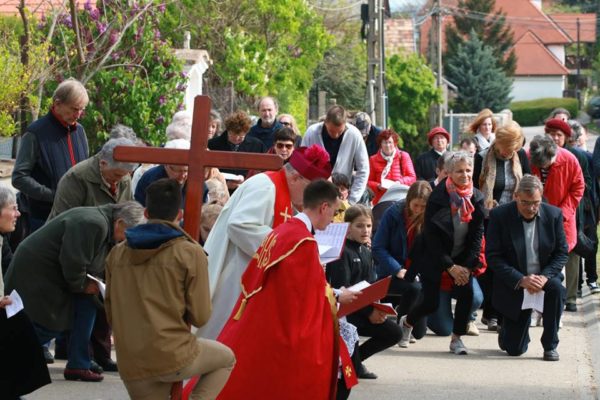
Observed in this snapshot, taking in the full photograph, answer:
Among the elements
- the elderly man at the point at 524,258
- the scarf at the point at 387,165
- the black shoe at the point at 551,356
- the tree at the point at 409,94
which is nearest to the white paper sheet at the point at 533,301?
the elderly man at the point at 524,258

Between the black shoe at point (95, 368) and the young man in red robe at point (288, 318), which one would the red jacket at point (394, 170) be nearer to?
the black shoe at point (95, 368)

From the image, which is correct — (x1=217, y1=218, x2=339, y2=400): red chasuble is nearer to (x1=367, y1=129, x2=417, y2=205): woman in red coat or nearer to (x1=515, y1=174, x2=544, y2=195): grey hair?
(x1=515, y1=174, x2=544, y2=195): grey hair

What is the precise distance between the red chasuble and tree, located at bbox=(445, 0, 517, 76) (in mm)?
85774

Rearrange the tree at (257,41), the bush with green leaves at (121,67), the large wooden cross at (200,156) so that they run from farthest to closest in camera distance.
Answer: the tree at (257,41)
the bush with green leaves at (121,67)
the large wooden cross at (200,156)

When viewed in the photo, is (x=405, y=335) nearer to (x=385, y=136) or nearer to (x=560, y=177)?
(x=560, y=177)

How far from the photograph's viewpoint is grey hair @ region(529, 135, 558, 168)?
13289mm

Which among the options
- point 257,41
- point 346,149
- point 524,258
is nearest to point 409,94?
point 257,41

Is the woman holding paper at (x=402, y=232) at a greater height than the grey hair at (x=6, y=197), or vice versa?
the grey hair at (x=6, y=197)

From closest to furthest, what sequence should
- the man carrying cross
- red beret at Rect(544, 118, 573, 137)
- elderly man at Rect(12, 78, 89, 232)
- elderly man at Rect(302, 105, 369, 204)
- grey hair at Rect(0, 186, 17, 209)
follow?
the man carrying cross → grey hair at Rect(0, 186, 17, 209) → elderly man at Rect(12, 78, 89, 232) → elderly man at Rect(302, 105, 369, 204) → red beret at Rect(544, 118, 573, 137)

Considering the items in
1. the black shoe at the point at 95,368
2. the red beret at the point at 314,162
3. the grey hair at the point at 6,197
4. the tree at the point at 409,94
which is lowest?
the tree at the point at 409,94

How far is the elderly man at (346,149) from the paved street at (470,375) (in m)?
1.77

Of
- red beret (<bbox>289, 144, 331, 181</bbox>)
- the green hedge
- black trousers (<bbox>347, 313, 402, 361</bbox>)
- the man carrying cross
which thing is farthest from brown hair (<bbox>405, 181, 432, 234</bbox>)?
the green hedge

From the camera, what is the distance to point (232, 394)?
7547 millimetres

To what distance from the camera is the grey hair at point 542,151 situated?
1329 centimetres
